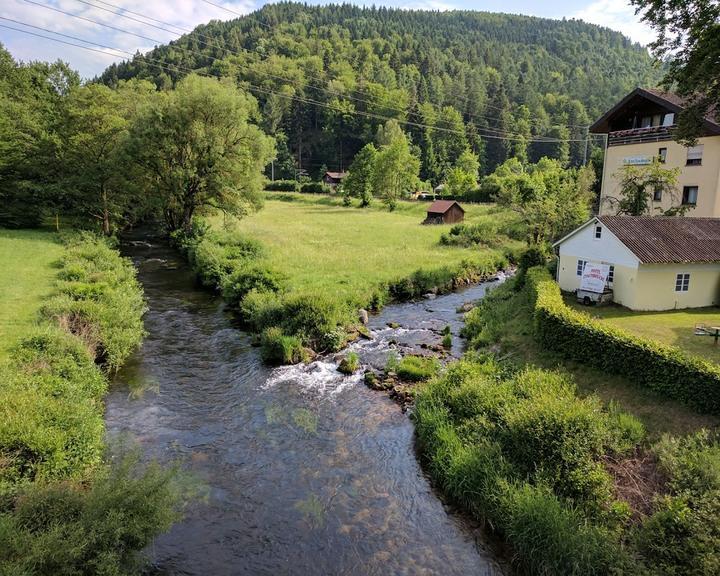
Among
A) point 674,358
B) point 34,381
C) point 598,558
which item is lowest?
point 598,558

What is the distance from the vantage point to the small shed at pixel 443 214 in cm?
6091

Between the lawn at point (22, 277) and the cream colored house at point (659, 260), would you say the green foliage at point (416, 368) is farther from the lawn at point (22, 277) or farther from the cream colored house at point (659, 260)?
the lawn at point (22, 277)

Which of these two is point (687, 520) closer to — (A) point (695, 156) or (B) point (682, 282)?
(B) point (682, 282)

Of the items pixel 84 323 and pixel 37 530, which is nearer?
pixel 37 530

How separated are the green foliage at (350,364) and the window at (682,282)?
15306mm

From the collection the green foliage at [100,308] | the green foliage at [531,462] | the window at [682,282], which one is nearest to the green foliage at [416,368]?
the green foliage at [531,462]

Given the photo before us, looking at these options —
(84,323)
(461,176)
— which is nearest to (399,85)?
(461,176)

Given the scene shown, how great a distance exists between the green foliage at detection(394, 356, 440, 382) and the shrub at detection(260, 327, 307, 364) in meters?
4.24

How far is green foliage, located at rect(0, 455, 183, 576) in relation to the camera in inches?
312

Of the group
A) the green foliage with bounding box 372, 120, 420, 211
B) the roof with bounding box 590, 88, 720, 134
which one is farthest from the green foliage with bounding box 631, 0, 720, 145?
the green foliage with bounding box 372, 120, 420, 211

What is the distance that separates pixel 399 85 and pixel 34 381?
518 feet

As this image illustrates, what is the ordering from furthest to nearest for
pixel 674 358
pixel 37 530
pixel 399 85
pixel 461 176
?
pixel 399 85 → pixel 461 176 → pixel 674 358 → pixel 37 530

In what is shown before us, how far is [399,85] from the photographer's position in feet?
504

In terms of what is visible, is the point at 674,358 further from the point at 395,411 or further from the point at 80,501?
the point at 80,501
